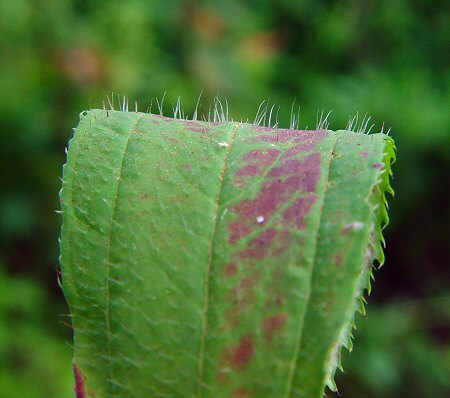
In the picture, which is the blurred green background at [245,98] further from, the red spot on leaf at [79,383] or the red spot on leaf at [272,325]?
the red spot on leaf at [272,325]

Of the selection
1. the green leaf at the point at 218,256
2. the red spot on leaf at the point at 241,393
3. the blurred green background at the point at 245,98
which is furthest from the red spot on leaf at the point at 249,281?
the blurred green background at the point at 245,98

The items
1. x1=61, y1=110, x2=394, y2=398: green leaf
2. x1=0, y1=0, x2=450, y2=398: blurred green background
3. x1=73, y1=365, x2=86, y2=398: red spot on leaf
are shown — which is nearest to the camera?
A: x1=61, y1=110, x2=394, y2=398: green leaf

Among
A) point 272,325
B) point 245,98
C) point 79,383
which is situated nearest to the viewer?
point 272,325

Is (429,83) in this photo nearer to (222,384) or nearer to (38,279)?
(38,279)

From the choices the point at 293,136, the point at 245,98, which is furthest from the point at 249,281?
the point at 245,98

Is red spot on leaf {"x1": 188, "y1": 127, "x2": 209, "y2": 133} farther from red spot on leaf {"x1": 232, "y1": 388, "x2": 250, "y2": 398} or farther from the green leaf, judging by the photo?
red spot on leaf {"x1": 232, "y1": 388, "x2": 250, "y2": 398}

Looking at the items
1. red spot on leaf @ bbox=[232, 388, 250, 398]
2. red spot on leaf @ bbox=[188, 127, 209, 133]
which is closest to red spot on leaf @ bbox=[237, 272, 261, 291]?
red spot on leaf @ bbox=[232, 388, 250, 398]

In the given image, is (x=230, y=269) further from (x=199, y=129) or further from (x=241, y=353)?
(x=199, y=129)

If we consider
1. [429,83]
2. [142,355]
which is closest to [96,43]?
[429,83]
